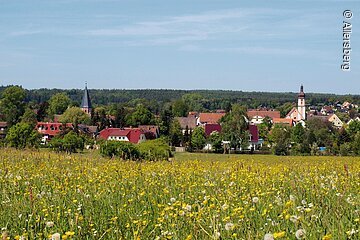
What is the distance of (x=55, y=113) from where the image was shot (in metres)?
126

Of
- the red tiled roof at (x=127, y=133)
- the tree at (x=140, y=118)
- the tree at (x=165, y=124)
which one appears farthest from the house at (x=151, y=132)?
the tree at (x=140, y=118)

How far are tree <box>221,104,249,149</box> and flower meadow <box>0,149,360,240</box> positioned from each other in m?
64.0

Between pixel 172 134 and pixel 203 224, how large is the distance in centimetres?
7656

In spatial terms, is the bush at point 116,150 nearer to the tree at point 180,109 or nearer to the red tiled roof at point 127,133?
the red tiled roof at point 127,133

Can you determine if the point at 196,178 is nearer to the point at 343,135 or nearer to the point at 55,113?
the point at 343,135

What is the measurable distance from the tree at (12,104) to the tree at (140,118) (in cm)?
2100

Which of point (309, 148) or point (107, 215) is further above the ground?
point (107, 215)

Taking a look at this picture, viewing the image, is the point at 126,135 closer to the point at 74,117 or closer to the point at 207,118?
the point at 74,117

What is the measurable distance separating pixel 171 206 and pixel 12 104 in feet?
275

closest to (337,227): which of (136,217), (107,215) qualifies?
(136,217)

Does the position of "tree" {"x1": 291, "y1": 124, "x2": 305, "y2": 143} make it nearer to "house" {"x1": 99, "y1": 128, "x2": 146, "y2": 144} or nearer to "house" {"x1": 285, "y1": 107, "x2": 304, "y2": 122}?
"house" {"x1": 99, "y1": 128, "x2": 146, "y2": 144}

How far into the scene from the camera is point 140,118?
9881 cm

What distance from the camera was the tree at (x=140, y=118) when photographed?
9769 centimetres

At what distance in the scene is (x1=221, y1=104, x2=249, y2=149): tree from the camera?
240 ft
